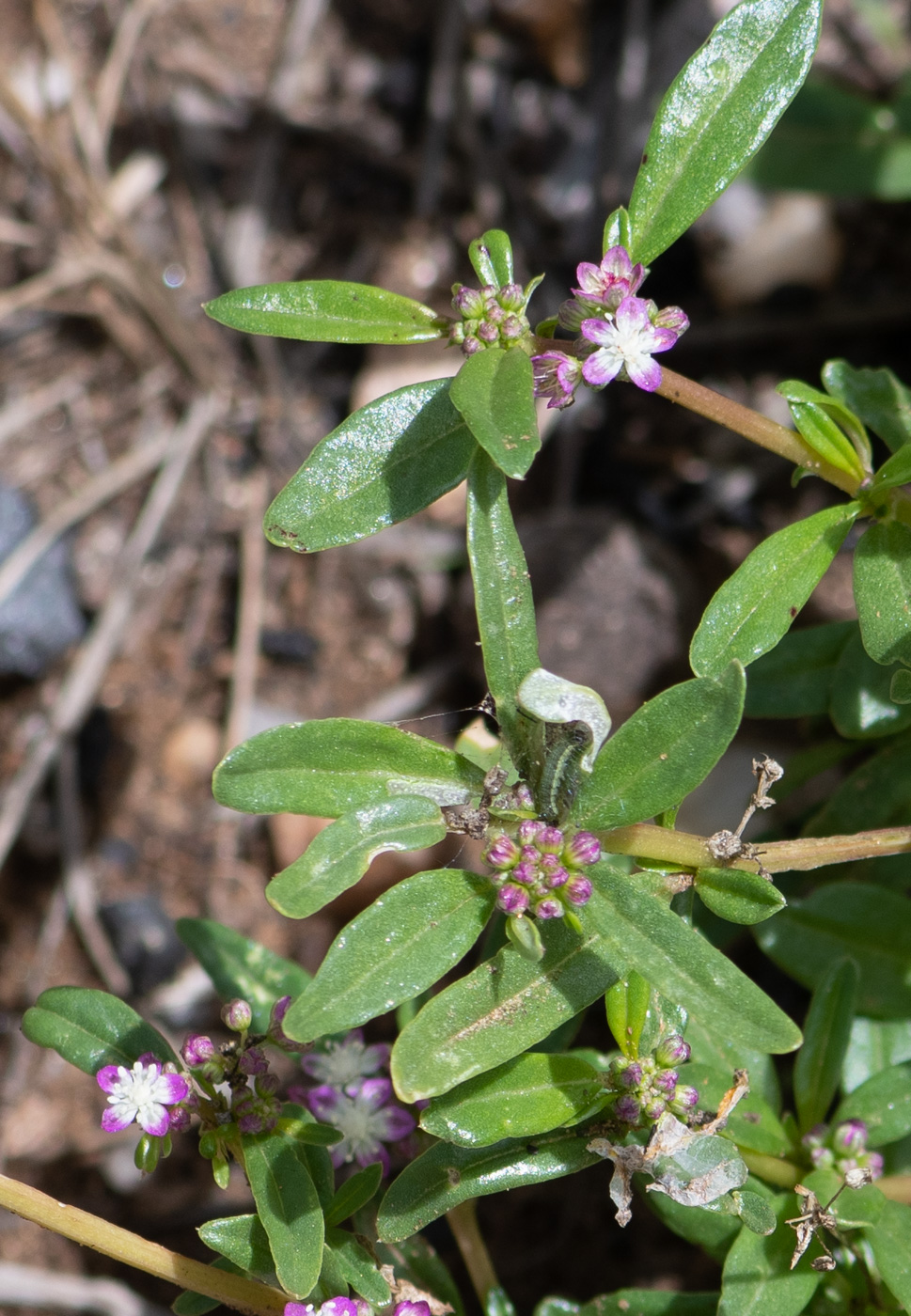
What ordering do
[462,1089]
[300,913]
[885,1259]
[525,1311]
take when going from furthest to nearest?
[525,1311], [885,1259], [462,1089], [300,913]

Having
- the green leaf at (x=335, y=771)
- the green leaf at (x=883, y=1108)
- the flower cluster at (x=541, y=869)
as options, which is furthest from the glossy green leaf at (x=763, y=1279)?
the green leaf at (x=335, y=771)

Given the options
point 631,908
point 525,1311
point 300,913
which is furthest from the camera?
point 525,1311

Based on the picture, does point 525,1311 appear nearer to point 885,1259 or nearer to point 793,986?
point 793,986

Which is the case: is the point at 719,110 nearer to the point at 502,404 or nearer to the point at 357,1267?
the point at 502,404

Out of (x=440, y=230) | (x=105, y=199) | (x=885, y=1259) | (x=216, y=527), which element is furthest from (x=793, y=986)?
(x=105, y=199)

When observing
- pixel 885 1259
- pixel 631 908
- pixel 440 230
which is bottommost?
pixel 885 1259

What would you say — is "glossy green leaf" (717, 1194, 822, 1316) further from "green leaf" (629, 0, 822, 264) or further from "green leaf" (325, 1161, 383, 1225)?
"green leaf" (629, 0, 822, 264)

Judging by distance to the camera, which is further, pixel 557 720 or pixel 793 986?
pixel 793 986
